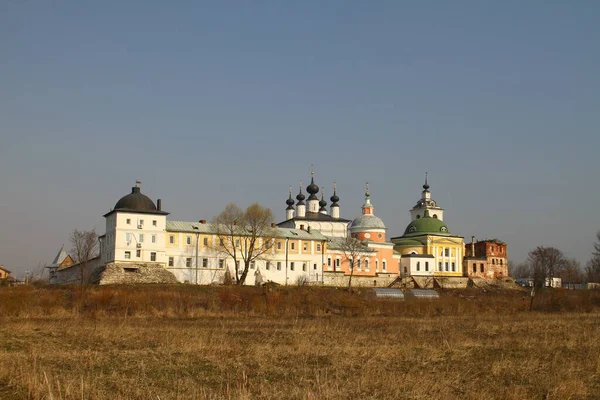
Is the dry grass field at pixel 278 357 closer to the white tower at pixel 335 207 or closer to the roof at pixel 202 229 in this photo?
the roof at pixel 202 229

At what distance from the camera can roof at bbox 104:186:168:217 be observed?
57781 mm

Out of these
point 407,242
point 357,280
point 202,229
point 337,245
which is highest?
point 407,242

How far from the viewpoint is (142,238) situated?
191 feet

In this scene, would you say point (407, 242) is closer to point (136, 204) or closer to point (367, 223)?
point (367, 223)

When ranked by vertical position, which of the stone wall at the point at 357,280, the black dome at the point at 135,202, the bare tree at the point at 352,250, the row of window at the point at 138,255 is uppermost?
the black dome at the point at 135,202

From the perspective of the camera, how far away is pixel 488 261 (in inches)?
3248

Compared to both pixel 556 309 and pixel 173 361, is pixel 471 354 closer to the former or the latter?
pixel 173 361

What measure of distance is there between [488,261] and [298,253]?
27249 mm

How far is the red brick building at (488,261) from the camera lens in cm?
8188

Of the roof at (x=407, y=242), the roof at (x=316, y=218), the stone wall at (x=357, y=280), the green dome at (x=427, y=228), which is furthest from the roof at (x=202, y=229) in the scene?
the green dome at (x=427, y=228)

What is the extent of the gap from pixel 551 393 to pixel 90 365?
9849mm

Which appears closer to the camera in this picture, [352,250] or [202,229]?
[202,229]

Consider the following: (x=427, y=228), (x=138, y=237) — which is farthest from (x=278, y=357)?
(x=427, y=228)

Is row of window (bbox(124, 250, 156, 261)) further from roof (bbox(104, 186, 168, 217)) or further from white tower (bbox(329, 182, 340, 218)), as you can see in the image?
white tower (bbox(329, 182, 340, 218))
